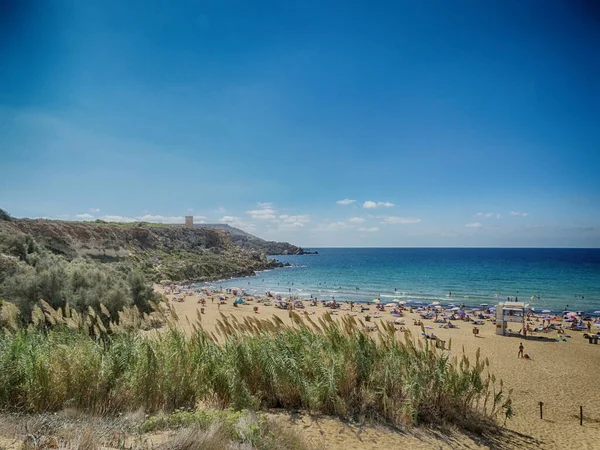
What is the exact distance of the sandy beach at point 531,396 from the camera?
603 cm

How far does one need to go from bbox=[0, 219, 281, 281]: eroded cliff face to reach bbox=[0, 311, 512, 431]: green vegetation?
3771cm

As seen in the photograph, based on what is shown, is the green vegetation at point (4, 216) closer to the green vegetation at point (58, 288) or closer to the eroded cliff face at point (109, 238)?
the eroded cliff face at point (109, 238)

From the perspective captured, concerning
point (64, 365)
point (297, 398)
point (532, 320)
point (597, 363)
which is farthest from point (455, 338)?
point (64, 365)

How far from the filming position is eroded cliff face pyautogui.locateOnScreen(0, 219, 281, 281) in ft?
161

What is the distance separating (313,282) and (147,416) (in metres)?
60.7

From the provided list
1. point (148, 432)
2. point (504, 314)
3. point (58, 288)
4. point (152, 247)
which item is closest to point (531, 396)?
point (504, 314)

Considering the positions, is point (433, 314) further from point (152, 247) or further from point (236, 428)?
point (152, 247)

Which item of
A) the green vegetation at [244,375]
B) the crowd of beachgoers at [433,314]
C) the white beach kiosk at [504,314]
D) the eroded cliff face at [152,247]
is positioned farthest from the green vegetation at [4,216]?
the white beach kiosk at [504,314]

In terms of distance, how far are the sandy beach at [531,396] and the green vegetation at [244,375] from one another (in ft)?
1.69

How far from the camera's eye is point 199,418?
455cm

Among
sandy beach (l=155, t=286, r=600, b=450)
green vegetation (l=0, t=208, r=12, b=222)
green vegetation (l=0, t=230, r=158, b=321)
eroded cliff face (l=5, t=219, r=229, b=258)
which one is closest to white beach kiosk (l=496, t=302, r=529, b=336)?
sandy beach (l=155, t=286, r=600, b=450)

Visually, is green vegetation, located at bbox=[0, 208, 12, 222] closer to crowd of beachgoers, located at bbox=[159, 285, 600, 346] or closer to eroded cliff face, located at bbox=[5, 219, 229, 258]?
eroded cliff face, located at bbox=[5, 219, 229, 258]

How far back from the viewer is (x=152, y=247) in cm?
7150

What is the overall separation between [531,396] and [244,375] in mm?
12014
